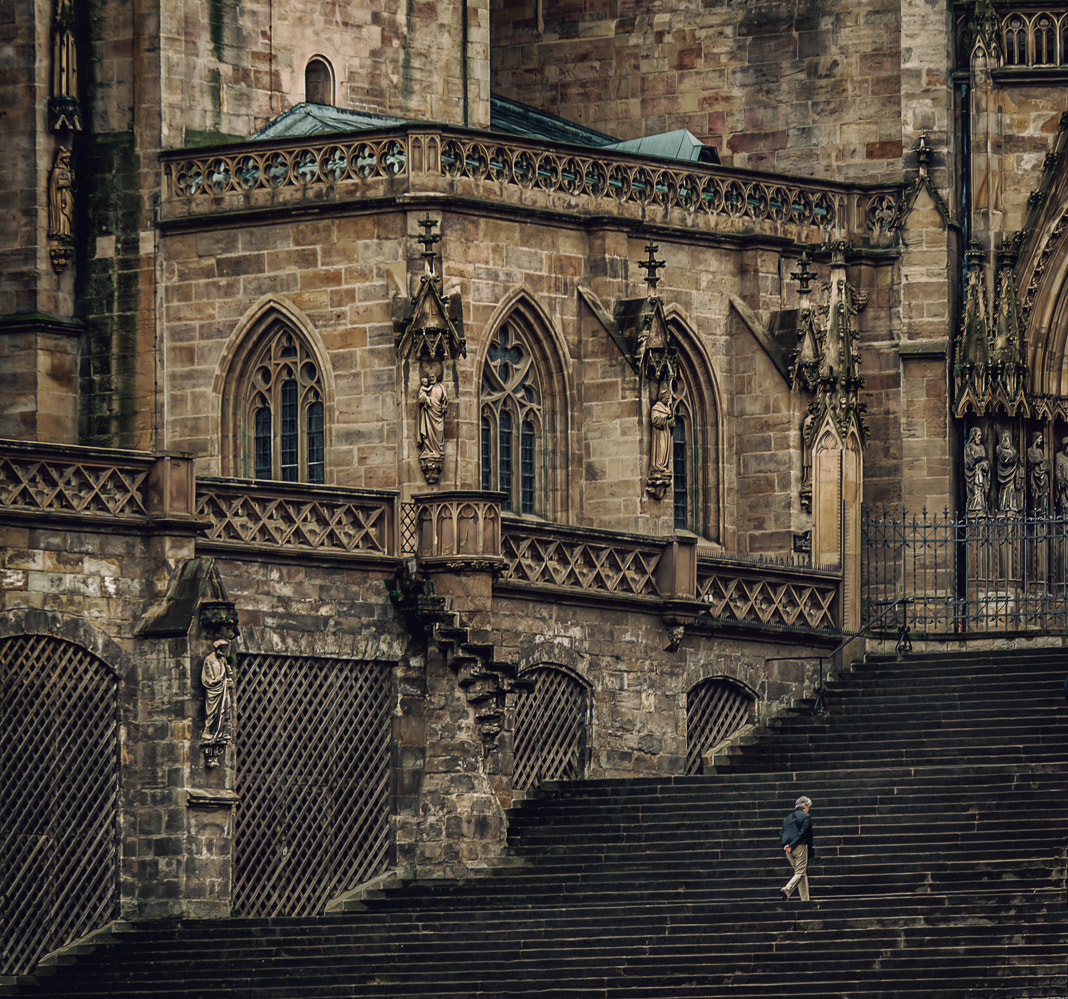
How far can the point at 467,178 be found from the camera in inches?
2265

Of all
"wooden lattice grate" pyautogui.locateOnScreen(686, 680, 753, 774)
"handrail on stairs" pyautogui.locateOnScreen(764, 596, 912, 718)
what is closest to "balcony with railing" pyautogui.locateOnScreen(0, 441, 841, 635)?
"handrail on stairs" pyautogui.locateOnScreen(764, 596, 912, 718)

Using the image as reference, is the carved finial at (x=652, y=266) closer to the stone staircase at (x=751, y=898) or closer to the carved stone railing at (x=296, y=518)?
the carved stone railing at (x=296, y=518)

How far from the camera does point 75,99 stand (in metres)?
58.9

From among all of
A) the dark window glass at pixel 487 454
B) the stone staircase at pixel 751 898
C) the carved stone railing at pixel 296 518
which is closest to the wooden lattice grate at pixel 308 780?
the stone staircase at pixel 751 898

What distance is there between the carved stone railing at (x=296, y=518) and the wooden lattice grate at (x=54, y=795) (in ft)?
8.39

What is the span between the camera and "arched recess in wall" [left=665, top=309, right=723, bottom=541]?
60938 mm

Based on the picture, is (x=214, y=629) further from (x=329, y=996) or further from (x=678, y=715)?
(x=678, y=715)

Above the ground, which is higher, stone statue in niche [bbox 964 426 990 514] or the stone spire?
the stone spire

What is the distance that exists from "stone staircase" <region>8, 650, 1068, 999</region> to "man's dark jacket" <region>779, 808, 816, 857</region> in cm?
74

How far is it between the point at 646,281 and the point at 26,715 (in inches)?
556

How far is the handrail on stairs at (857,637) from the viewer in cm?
5556

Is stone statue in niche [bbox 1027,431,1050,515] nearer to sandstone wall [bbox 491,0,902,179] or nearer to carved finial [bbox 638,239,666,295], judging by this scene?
sandstone wall [bbox 491,0,902,179]

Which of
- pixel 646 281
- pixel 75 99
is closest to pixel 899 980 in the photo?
pixel 646 281

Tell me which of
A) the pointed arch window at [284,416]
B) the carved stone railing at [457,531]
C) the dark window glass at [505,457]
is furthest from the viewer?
the dark window glass at [505,457]
